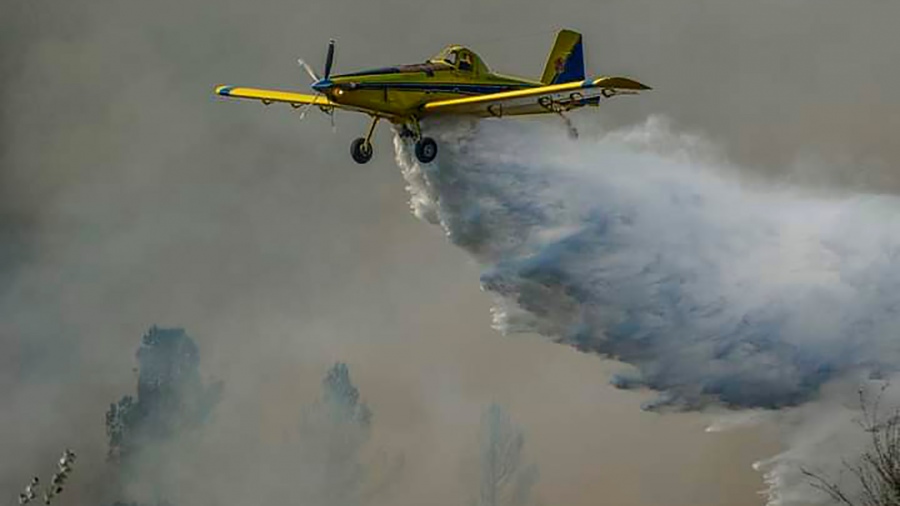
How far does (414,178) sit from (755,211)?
15.8 metres

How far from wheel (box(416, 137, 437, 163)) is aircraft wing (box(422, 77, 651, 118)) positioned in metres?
1.36

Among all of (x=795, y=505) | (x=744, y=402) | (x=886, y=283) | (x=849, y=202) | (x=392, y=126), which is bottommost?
(x=795, y=505)

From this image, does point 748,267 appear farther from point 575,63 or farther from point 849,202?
point 575,63

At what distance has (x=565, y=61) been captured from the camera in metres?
61.8

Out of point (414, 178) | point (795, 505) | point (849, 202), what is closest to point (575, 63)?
point (414, 178)

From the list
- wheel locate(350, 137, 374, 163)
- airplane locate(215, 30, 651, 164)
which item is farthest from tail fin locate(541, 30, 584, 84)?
wheel locate(350, 137, 374, 163)

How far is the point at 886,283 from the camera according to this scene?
59.3 metres

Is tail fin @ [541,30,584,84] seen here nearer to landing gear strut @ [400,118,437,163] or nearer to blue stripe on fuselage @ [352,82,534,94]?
blue stripe on fuselage @ [352,82,534,94]

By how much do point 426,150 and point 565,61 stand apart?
9.86 metres

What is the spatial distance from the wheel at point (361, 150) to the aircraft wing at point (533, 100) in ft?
8.41

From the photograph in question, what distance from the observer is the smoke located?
5706 cm

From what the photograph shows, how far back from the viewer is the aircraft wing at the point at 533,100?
52062 mm

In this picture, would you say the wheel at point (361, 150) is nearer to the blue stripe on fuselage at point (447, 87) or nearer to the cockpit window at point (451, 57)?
the blue stripe on fuselage at point (447, 87)

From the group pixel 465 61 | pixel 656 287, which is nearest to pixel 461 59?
pixel 465 61
